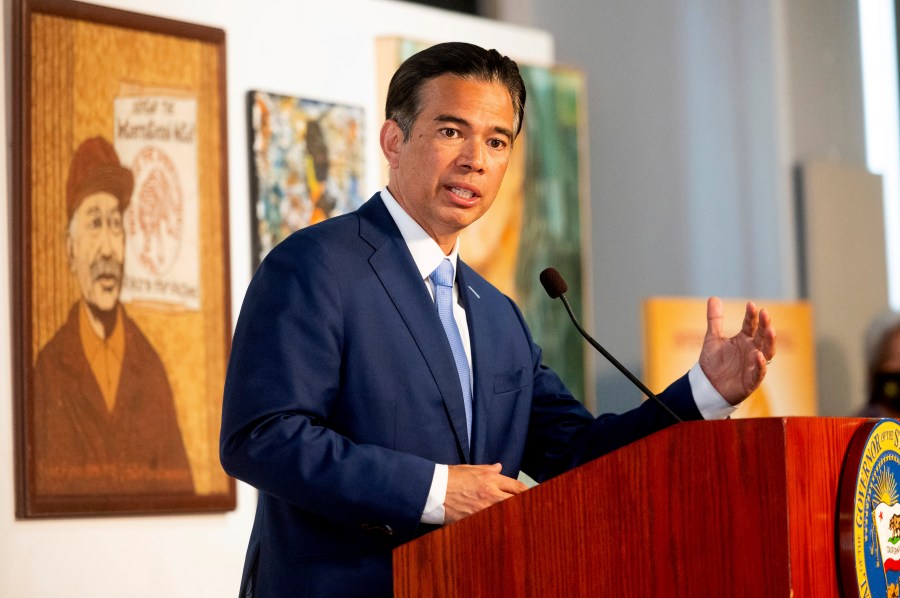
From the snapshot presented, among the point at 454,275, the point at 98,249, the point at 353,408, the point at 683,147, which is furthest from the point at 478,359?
the point at 683,147

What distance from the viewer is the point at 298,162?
4.88 m

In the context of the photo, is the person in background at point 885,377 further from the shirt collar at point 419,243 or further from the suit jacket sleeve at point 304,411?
the suit jacket sleeve at point 304,411

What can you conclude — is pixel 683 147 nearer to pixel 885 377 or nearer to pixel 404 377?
pixel 885 377

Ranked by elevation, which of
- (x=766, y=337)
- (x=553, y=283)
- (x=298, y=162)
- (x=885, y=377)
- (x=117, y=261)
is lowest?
(x=885, y=377)

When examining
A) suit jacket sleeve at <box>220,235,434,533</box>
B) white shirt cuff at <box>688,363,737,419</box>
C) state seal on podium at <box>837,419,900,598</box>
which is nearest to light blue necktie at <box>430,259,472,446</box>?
suit jacket sleeve at <box>220,235,434,533</box>

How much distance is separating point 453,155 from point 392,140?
17 centimetres

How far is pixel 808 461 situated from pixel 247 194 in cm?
322

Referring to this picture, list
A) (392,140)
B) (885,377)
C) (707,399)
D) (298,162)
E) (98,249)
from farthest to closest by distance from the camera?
1. (885,377)
2. (298,162)
3. (98,249)
4. (392,140)
5. (707,399)

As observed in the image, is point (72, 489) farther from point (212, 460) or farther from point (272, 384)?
point (272, 384)

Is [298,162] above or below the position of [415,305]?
above

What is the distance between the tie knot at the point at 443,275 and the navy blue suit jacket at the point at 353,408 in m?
0.04

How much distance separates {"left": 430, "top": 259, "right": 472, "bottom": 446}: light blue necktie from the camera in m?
2.46

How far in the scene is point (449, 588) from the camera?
6.46 ft

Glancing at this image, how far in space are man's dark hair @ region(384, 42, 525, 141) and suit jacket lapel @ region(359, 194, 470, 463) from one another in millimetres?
225
